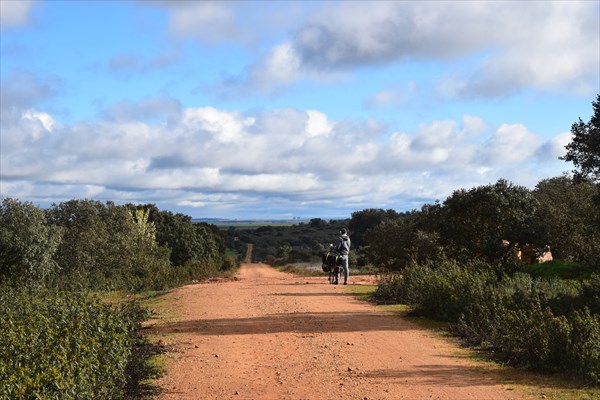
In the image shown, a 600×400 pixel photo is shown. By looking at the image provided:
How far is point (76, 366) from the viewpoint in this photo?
6367 mm

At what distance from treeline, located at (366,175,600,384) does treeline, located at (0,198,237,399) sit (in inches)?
238

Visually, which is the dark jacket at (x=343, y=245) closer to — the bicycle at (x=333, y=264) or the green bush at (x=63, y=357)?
the bicycle at (x=333, y=264)

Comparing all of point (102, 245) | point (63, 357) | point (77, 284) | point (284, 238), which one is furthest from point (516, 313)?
point (284, 238)

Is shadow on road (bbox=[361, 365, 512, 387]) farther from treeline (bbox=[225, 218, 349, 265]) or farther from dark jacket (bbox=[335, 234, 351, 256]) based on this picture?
treeline (bbox=[225, 218, 349, 265])

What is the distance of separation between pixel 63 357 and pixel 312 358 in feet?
15.0

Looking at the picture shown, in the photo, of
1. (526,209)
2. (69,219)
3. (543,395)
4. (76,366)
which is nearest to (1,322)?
(76,366)

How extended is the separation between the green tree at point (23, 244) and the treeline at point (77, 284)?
38 millimetres

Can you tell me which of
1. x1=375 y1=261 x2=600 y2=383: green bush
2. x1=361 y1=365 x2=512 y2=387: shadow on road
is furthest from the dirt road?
x1=375 y1=261 x2=600 y2=383: green bush

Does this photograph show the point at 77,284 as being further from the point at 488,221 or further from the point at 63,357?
the point at 488,221

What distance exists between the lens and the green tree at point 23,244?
79.6 ft

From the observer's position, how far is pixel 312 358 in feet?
32.7

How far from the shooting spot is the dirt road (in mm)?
8086

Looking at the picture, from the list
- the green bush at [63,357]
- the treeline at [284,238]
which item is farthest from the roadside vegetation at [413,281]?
the treeline at [284,238]

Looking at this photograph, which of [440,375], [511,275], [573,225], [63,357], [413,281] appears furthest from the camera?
[573,225]
